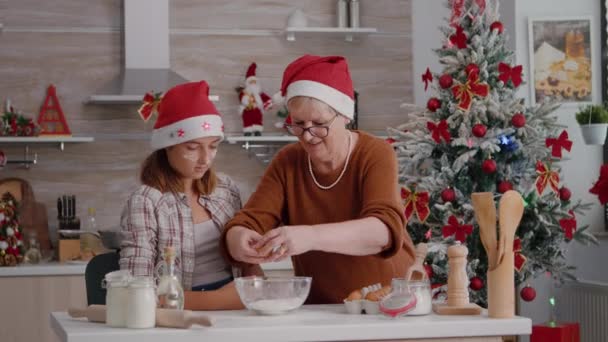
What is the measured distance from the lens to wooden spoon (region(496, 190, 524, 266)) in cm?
228

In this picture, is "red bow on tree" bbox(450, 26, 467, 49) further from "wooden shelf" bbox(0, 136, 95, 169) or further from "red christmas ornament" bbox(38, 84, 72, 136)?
"red christmas ornament" bbox(38, 84, 72, 136)

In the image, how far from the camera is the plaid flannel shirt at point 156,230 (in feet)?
8.35

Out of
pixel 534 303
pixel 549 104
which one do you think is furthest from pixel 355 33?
pixel 534 303

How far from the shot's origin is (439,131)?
454 cm

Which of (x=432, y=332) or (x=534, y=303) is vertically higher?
(x=432, y=332)

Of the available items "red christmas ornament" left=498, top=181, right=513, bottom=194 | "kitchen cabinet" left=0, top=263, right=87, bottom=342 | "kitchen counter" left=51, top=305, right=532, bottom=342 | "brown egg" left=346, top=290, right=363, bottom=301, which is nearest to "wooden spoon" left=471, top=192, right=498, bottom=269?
"kitchen counter" left=51, top=305, right=532, bottom=342

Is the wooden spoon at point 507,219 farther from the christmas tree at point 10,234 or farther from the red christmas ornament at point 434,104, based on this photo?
the christmas tree at point 10,234

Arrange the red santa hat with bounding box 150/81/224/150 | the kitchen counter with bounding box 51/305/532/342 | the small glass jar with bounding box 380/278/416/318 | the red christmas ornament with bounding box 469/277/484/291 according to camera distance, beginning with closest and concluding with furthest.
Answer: the kitchen counter with bounding box 51/305/532/342
the small glass jar with bounding box 380/278/416/318
the red santa hat with bounding box 150/81/224/150
the red christmas ornament with bounding box 469/277/484/291

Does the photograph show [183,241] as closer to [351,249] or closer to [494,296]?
[351,249]

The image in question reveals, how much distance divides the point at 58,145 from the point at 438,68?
2.12m

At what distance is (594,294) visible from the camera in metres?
4.80

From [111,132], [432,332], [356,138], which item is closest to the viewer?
[432,332]

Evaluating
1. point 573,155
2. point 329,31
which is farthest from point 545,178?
point 329,31

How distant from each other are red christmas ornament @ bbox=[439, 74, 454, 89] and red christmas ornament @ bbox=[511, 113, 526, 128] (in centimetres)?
32
